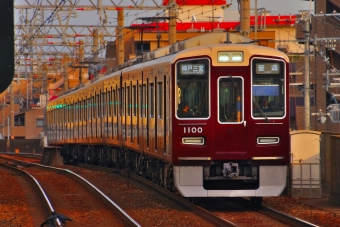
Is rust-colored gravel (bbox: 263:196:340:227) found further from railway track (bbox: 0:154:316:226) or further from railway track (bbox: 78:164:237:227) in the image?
railway track (bbox: 78:164:237:227)

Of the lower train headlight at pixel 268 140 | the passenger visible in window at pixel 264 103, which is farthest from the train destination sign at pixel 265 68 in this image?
the lower train headlight at pixel 268 140

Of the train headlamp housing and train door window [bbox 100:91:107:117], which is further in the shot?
train door window [bbox 100:91:107:117]

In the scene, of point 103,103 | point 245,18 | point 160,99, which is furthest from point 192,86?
point 103,103

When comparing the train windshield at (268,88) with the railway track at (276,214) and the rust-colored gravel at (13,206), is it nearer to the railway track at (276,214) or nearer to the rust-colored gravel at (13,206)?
the railway track at (276,214)

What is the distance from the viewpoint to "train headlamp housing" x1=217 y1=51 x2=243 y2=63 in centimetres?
1327

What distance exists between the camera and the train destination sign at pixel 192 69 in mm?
13234

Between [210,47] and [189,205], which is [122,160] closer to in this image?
[189,205]

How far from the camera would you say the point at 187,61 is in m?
13.2

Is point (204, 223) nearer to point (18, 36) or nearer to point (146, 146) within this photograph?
point (146, 146)

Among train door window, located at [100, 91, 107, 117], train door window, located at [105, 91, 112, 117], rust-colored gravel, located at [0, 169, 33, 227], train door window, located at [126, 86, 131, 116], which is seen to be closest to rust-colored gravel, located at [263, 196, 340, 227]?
rust-colored gravel, located at [0, 169, 33, 227]

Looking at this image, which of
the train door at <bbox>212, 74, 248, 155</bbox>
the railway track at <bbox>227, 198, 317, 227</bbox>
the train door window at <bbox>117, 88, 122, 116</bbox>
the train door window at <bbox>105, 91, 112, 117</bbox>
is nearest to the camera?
the railway track at <bbox>227, 198, 317, 227</bbox>

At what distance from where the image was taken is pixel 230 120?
13.2 meters

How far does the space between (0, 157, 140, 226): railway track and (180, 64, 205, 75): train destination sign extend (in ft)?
7.86

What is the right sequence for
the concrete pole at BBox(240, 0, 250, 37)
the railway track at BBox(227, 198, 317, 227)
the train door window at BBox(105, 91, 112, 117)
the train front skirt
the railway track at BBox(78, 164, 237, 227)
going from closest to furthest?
the railway track at BBox(227, 198, 317, 227), the railway track at BBox(78, 164, 237, 227), the train front skirt, the concrete pole at BBox(240, 0, 250, 37), the train door window at BBox(105, 91, 112, 117)
